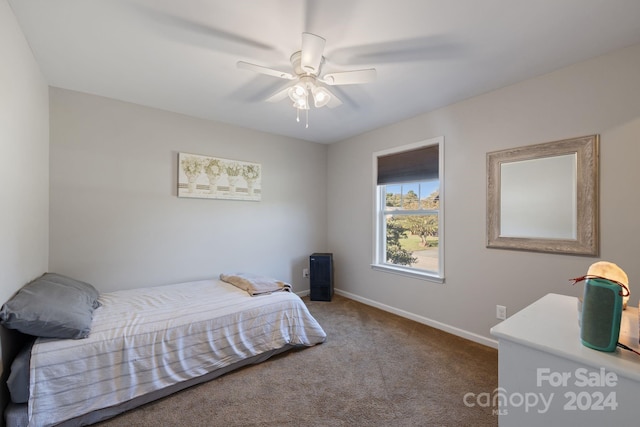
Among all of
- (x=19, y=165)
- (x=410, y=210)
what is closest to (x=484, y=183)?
(x=410, y=210)

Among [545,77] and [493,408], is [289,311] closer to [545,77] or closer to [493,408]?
[493,408]

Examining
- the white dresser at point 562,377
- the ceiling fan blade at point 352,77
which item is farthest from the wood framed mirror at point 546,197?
the ceiling fan blade at point 352,77

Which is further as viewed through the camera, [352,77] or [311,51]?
[352,77]

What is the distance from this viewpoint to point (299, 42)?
187 centimetres

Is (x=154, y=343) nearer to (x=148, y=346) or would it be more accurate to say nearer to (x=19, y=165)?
(x=148, y=346)

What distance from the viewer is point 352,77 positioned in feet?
6.13

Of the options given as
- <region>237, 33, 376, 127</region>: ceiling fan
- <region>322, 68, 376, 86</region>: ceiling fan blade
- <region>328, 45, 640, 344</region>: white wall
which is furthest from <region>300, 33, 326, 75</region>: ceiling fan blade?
<region>328, 45, 640, 344</region>: white wall

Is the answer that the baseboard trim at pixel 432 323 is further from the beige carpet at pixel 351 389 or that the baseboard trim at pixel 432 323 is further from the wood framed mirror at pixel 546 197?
the wood framed mirror at pixel 546 197

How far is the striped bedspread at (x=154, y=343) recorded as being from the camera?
1563mm

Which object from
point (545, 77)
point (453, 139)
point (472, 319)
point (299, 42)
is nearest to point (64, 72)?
point (299, 42)

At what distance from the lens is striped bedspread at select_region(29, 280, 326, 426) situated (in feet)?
5.13

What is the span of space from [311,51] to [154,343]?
7.27 ft

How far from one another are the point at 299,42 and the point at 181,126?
77.9 inches

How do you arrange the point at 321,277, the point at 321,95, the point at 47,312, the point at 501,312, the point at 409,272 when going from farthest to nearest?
the point at 321,277
the point at 409,272
the point at 501,312
the point at 321,95
the point at 47,312
